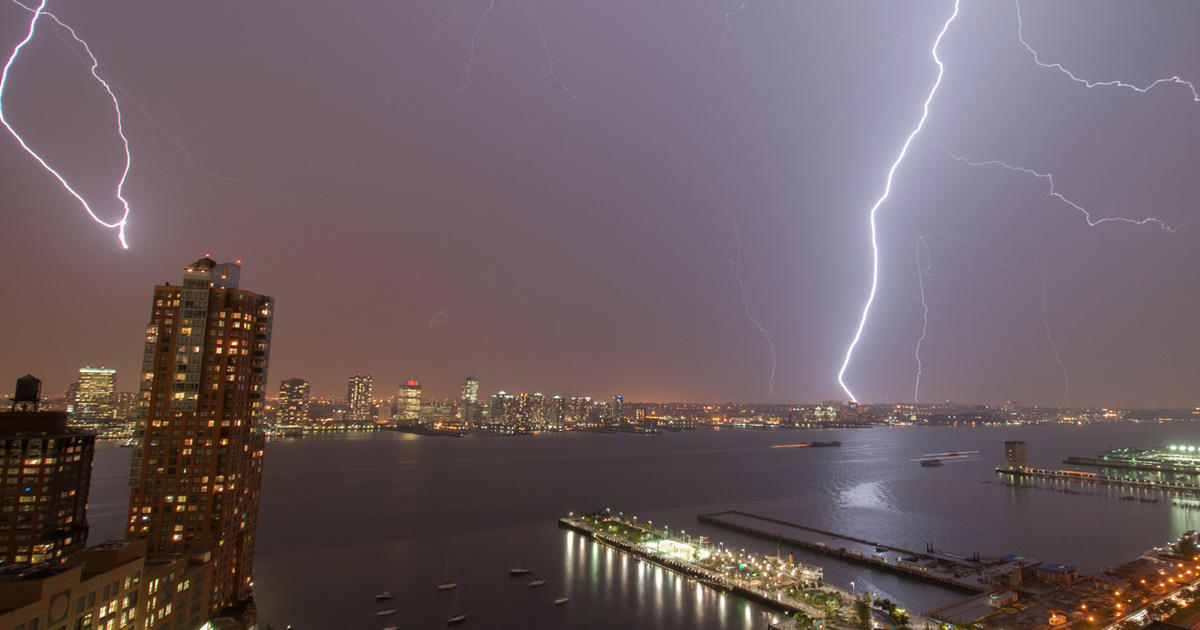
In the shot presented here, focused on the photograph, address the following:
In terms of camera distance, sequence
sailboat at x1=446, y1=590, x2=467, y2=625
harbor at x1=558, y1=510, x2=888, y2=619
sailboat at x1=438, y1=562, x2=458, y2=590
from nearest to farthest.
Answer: sailboat at x1=446, y1=590, x2=467, y2=625 < harbor at x1=558, y1=510, x2=888, y2=619 < sailboat at x1=438, y1=562, x2=458, y2=590

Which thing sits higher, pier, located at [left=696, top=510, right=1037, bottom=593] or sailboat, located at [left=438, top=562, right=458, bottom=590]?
pier, located at [left=696, top=510, right=1037, bottom=593]

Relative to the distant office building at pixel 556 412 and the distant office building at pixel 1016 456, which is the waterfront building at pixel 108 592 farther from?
the distant office building at pixel 556 412

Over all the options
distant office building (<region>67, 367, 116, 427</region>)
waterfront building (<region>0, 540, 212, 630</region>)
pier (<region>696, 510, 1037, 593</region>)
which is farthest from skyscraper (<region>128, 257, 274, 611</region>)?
distant office building (<region>67, 367, 116, 427</region>)

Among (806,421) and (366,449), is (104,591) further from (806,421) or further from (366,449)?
(806,421)

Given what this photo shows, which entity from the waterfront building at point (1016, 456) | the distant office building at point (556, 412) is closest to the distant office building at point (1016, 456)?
the waterfront building at point (1016, 456)

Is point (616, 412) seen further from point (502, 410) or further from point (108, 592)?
point (108, 592)

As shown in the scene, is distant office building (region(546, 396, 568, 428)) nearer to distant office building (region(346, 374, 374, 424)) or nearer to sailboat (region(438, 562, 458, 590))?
distant office building (region(346, 374, 374, 424))

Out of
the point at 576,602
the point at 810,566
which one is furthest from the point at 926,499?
the point at 576,602

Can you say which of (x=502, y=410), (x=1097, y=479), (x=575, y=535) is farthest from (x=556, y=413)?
(x=575, y=535)
